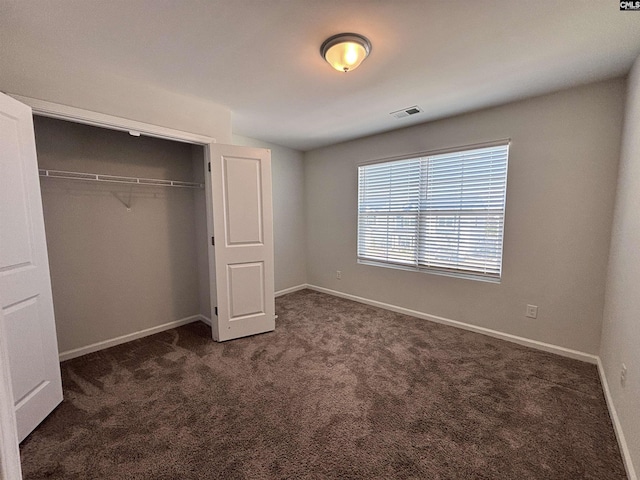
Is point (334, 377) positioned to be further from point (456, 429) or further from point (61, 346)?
point (61, 346)

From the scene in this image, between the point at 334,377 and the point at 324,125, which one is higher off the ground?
the point at 324,125

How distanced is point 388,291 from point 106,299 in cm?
336

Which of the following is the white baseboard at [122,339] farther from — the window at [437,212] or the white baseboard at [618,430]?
the white baseboard at [618,430]

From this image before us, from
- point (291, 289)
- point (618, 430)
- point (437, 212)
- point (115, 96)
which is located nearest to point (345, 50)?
point (115, 96)

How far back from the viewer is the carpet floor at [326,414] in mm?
1420

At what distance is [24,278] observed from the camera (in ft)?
5.41

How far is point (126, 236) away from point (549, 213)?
4.30m

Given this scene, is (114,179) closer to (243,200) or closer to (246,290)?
(243,200)

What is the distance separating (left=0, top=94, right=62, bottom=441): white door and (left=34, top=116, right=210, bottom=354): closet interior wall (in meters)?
0.80

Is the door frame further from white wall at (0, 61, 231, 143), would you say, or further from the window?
the window

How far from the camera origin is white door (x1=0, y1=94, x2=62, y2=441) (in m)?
1.53

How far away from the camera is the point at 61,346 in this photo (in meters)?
2.44

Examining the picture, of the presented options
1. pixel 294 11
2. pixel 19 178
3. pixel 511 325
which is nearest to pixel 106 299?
pixel 19 178

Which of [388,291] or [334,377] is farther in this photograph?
[388,291]
